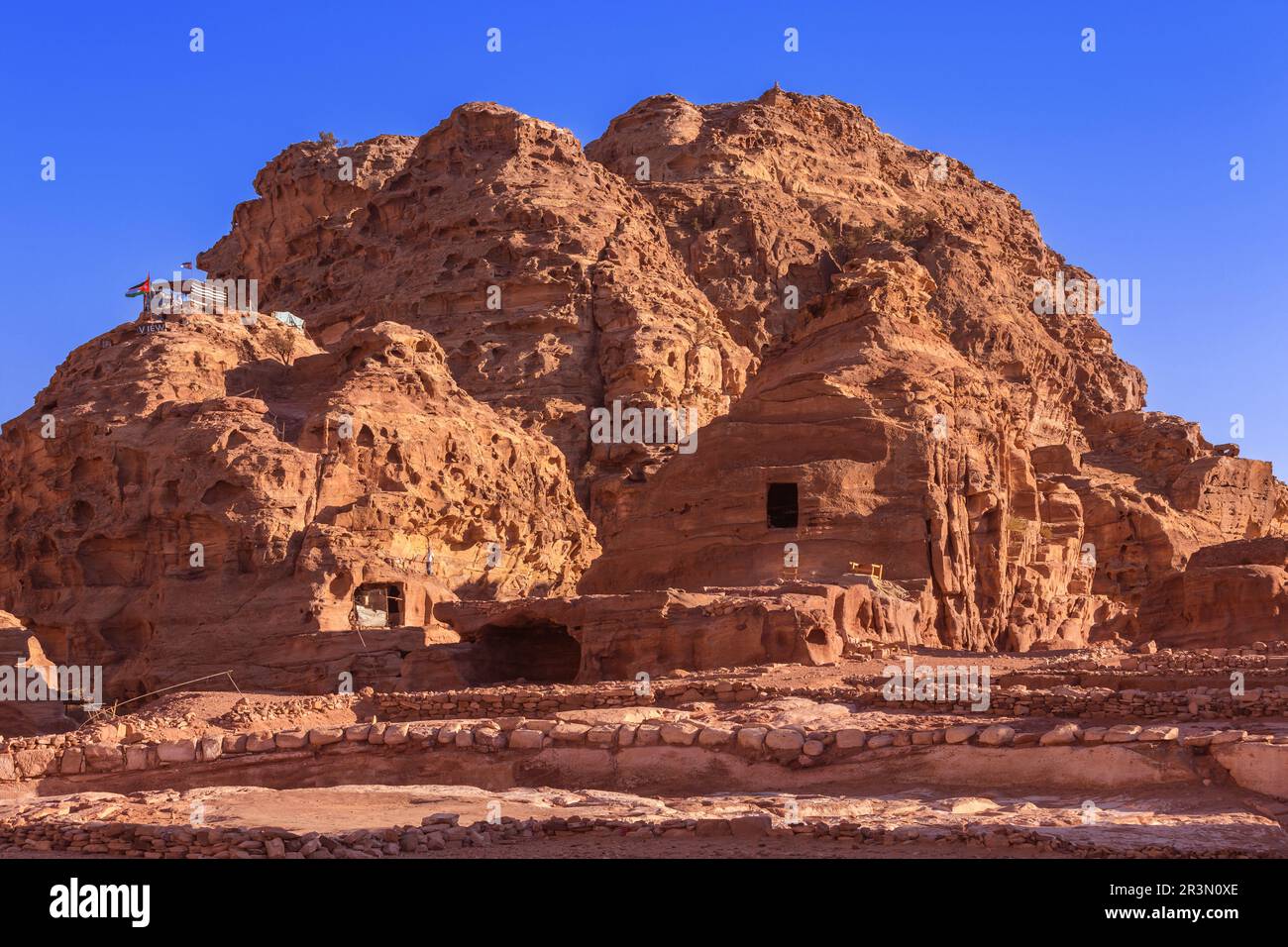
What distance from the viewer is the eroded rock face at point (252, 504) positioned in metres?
28.9

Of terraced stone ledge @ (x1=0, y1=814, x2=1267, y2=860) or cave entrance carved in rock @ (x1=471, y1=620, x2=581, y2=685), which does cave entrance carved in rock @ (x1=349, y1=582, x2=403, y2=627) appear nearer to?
cave entrance carved in rock @ (x1=471, y1=620, x2=581, y2=685)

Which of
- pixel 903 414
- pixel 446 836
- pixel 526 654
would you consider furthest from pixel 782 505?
pixel 446 836

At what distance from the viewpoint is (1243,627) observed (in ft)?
97.6

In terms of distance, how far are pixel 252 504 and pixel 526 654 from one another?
19.7 feet

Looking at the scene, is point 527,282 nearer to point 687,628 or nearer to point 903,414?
point 903,414

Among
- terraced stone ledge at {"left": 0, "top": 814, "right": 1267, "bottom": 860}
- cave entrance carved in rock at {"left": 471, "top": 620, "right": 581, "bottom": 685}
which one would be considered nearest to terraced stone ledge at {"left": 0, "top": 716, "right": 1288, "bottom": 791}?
terraced stone ledge at {"left": 0, "top": 814, "right": 1267, "bottom": 860}

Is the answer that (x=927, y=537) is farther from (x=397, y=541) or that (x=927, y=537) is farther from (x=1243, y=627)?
(x=397, y=541)

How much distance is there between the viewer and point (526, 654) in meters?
29.1

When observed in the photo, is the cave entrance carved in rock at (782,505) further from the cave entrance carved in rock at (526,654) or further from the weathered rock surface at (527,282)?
the weathered rock surface at (527,282)

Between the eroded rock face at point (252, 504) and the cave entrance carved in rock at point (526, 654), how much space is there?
51.5 inches

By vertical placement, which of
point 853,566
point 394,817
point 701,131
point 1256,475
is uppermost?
point 701,131
